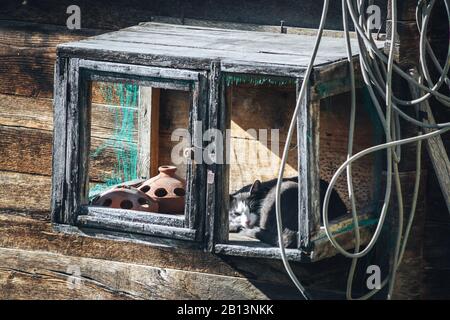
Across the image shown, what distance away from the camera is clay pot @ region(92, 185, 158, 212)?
5.71 m

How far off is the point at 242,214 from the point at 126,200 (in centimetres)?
52

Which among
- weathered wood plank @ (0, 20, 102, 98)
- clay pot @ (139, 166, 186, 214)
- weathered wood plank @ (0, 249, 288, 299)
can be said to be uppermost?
weathered wood plank @ (0, 20, 102, 98)

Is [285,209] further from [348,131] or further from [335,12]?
[335,12]

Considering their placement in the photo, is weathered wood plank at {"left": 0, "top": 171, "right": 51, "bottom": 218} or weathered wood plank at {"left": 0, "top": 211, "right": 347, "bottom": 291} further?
weathered wood plank at {"left": 0, "top": 171, "right": 51, "bottom": 218}

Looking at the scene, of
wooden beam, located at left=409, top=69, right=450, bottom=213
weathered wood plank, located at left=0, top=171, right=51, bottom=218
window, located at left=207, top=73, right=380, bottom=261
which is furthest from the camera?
weathered wood plank, located at left=0, top=171, right=51, bottom=218

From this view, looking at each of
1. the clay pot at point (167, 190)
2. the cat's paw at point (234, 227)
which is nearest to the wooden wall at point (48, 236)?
the cat's paw at point (234, 227)

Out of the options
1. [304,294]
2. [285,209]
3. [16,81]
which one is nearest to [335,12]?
[285,209]

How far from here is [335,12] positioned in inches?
228

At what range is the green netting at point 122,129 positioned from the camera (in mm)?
6281

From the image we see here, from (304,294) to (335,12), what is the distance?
125 cm

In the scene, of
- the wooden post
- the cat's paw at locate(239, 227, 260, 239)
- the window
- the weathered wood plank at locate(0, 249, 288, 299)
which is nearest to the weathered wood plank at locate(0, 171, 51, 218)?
the weathered wood plank at locate(0, 249, 288, 299)

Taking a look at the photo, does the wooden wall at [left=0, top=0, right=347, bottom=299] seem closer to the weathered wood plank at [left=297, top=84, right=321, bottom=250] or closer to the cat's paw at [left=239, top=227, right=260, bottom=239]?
the cat's paw at [left=239, top=227, right=260, bottom=239]

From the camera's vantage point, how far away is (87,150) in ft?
18.1

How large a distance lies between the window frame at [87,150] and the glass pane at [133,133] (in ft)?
1.72
